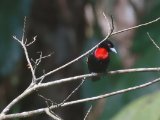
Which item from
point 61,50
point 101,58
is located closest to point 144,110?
point 101,58

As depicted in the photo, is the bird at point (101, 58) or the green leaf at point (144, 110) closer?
the bird at point (101, 58)

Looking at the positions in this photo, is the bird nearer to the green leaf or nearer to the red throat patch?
the red throat patch

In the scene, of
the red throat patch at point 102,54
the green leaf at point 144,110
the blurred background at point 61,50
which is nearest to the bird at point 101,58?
the red throat patch at point 102,54

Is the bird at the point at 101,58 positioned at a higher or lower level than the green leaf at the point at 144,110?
higher

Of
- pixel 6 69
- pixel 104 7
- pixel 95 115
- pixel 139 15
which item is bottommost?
pixel 95 115

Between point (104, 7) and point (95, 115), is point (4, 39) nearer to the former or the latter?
point (104, 7)

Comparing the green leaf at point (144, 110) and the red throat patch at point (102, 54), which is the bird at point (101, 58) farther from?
the green leaf at point (144, 110)

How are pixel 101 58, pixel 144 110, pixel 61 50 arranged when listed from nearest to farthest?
pixel 101 58
pixel 144 110
pixel 61 50

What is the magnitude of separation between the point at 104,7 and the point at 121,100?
1.49 m

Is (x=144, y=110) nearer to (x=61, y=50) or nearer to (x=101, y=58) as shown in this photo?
(x=101, y=58)

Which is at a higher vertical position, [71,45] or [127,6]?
[71,45]

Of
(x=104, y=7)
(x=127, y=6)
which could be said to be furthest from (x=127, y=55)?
(x=104, y=7)

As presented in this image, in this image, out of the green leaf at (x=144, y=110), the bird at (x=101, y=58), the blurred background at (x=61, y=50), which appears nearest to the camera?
the bird at (x=101, y=58)

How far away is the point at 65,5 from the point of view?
703 cm
